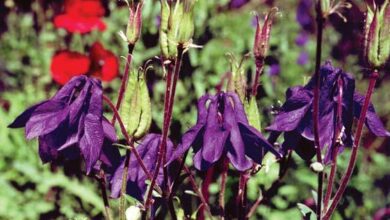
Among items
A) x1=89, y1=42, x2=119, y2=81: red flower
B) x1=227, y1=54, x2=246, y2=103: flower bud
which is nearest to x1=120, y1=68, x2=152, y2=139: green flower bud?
x1=227, y1=54, x2=246, y2=103: flower bud

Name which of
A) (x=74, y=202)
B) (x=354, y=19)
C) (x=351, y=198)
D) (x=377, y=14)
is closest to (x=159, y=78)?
(x=74, y=202)

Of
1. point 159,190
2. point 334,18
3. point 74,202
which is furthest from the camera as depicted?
point 334,18

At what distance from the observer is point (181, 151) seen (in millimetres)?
1124

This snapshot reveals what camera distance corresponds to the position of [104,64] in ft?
8.01

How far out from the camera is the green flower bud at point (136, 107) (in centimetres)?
114

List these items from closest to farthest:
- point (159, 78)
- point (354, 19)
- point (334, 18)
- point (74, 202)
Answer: point (74, 202) → point (159, 78) → point (354, 19) → point (334, 18)

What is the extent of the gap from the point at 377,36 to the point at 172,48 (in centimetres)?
33

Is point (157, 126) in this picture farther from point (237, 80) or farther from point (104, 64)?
point (237, 80)

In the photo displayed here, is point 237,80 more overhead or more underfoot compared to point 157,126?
more overhead

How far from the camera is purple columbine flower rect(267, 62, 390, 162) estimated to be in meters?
1.19

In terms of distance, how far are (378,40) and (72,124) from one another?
0.52 metres

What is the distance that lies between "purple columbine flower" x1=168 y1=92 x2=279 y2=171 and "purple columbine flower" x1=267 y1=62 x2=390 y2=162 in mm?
60

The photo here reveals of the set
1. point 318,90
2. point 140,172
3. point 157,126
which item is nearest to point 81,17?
point 157,126

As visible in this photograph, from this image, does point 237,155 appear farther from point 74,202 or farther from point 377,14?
point 74,202
